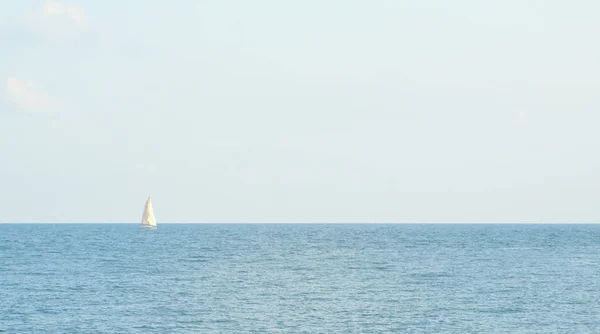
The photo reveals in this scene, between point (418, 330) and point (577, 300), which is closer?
point (418, 330)

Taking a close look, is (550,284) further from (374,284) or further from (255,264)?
(255,264)

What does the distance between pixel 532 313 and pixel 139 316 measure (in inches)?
1349

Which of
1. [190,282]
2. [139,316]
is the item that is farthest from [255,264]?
[139,316]

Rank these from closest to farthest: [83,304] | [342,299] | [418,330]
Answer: [418,330] < [83,304] < [342,299]

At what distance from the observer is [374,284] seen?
91.8 m

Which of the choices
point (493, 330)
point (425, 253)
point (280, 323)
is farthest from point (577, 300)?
point (425, 253)

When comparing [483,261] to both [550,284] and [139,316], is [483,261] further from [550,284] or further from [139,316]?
[139,316]

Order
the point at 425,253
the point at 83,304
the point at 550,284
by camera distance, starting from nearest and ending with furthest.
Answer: the point at 83,304 → the point at 550,284 → the point at 425,253

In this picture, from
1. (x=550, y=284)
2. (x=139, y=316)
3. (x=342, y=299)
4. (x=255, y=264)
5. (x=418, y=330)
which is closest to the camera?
(x=418, y=330)

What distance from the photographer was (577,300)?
78.4 meters

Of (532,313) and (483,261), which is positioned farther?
(483,261)

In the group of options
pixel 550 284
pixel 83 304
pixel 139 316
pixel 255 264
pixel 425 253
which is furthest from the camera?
pixel 425 253

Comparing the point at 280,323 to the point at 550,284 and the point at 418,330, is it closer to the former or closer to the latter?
the point at 418,330

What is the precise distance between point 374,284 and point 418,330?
29.1 meters
